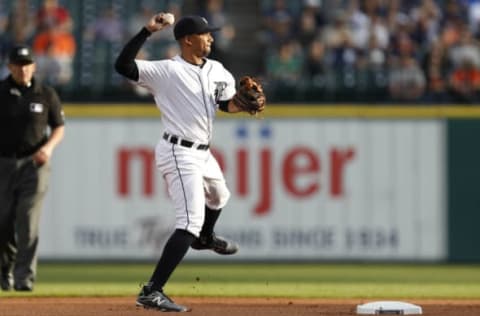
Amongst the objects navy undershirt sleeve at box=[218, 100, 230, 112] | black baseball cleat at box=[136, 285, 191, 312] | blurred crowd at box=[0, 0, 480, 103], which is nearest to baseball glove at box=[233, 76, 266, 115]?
navy undershirt sleeve at box=[218, 100, 230, 112]

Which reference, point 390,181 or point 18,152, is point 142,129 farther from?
point 18,152

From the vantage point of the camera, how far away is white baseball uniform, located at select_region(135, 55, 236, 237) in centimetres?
855

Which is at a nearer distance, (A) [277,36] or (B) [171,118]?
(B) [171,118]

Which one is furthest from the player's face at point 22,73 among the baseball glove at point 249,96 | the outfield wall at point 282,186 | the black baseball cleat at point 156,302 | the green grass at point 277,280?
the outfield wall at point 282,186

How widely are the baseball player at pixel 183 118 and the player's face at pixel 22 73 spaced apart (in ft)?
7.58

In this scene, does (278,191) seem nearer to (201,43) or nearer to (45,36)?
(45,36)

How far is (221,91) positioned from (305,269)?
6182 millimetres

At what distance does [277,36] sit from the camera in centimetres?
1619

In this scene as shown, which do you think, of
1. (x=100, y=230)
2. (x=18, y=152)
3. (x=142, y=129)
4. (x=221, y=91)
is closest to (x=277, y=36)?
(x=142, y=129)

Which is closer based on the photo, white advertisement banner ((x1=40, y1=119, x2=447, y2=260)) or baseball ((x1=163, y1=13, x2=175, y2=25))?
baseball ((x1=163, y1=13, x2=175, y2=25))

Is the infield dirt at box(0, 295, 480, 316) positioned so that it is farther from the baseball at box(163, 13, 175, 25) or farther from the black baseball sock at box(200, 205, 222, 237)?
the baseball at box(163, 13, 175, 25)

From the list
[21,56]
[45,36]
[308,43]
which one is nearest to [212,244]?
[21,56]

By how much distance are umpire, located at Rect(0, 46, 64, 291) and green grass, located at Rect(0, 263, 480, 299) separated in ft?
1.29

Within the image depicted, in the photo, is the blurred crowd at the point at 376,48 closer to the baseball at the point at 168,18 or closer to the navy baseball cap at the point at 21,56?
the navy baseball cap at the point at 21,56
